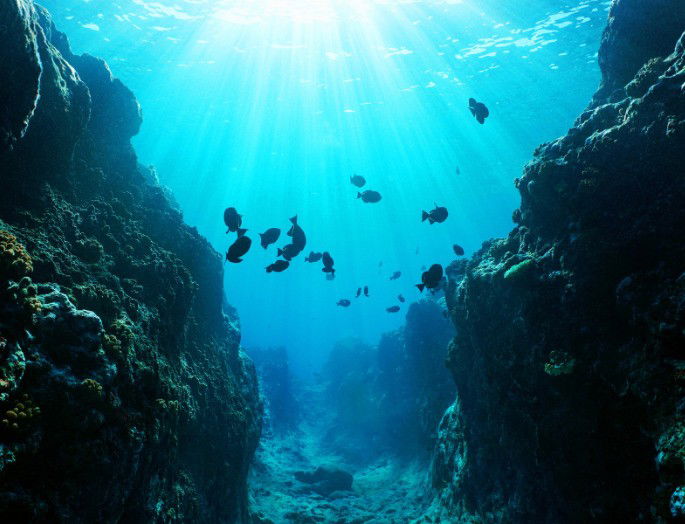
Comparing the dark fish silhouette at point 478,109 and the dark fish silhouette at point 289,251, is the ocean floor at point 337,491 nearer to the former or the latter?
the dark fish silhouette at point 289,251

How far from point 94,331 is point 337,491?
1502 cm

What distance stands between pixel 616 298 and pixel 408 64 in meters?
25.0

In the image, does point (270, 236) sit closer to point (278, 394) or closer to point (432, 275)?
point (432, 275)

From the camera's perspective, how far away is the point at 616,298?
238 inches

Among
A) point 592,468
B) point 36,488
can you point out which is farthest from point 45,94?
point 592,468

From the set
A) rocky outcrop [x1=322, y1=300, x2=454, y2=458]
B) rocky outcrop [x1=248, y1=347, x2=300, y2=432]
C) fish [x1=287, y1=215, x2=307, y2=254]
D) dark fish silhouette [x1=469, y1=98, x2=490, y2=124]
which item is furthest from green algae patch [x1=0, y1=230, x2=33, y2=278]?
rocky outcrop [x1=248, y1=347, x2=300, y2=432]

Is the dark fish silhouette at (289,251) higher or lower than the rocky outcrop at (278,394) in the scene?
lower

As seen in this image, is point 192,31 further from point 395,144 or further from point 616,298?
point 616,298

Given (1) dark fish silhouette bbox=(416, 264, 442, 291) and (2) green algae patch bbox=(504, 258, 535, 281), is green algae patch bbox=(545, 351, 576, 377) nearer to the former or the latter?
(2) green algae patch bbox=(504, 258, 535, 281)

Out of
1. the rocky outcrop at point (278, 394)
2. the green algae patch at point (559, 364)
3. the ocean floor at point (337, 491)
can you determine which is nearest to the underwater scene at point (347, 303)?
the green algae patch at point (559, 364)

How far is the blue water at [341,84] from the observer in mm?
21562

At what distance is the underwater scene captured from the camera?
16.1 feet

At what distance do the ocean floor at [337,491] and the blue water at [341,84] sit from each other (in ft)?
37.3

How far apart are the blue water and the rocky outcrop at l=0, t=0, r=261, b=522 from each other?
13.3 m
